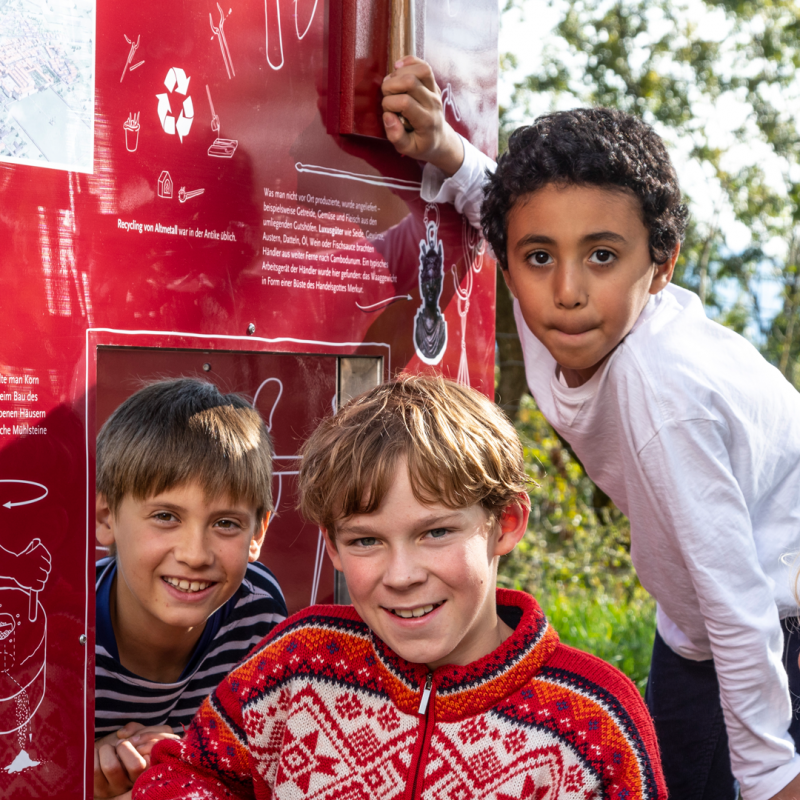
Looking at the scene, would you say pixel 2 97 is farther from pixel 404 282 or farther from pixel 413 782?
pixel 413 782

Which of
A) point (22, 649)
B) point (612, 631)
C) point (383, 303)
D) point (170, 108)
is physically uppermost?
point (170, 108)

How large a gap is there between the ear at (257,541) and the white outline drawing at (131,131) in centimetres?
86

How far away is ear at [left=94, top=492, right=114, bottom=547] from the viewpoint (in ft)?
6.44

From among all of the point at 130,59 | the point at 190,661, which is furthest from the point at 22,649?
the point at 130,59

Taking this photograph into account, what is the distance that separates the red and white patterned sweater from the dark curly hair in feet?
3.10

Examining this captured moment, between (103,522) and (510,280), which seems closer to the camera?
(103,522)

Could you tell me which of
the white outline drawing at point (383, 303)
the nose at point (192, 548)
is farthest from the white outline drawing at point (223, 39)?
the nose at point (192, 548)

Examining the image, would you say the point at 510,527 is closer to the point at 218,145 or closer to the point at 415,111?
the point at 218,145

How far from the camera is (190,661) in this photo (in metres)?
2.15

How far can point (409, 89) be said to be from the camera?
2.48 meters

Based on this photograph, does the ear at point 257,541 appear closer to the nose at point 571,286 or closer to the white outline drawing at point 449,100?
the nose at point 571,286

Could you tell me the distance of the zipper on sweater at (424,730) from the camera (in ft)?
5.61

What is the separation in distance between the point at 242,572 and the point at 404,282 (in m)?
0.90

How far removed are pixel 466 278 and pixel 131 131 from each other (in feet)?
3.62
